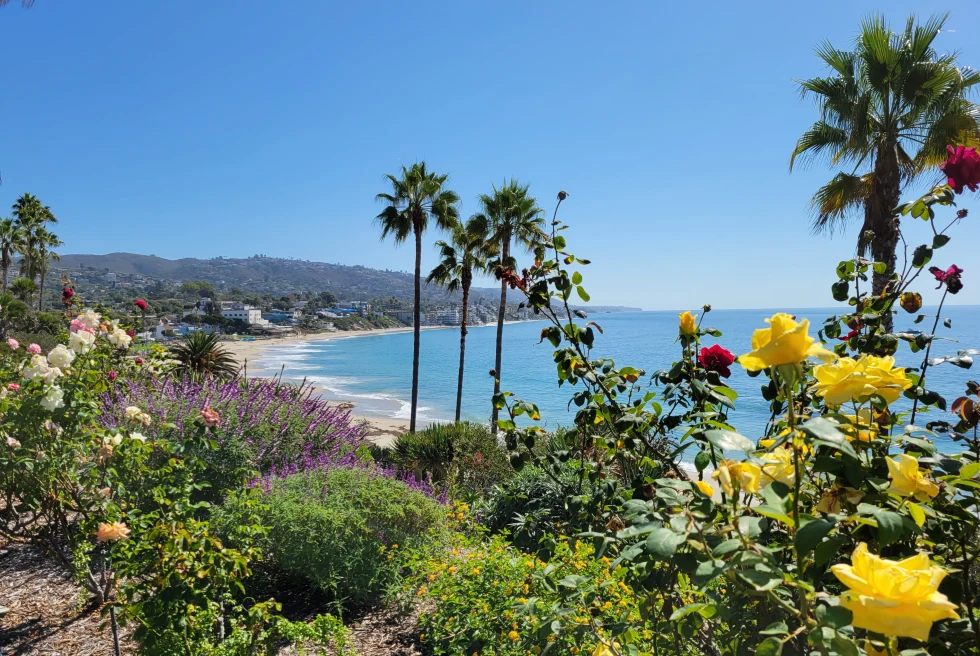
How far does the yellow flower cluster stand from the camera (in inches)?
34.8

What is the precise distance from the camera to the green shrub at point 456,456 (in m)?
8.62

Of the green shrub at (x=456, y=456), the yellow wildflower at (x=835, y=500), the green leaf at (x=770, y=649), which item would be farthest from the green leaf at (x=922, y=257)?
the green shrub at (x=456, y=456)

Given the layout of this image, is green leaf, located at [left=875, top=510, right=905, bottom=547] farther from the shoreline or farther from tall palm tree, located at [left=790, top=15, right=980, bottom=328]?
the shoreline

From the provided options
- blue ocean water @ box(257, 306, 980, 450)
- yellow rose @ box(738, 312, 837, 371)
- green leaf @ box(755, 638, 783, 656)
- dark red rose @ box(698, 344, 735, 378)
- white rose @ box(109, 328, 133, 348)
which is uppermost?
yellow rose @ box(738, 312, 837, 371)

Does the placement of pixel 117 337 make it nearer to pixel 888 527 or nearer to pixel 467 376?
pixel 888 527

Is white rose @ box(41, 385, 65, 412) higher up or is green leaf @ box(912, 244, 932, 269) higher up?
green leaf @ box(912, 244, 932, 269)

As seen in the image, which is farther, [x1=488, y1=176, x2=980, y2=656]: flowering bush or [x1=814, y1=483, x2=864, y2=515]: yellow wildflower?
[x1=814, y1=483, x2=864, y2=515]: yellow wildflower

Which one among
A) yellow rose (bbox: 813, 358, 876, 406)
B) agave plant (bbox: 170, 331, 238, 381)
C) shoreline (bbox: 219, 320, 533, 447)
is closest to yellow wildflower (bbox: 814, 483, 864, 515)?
yellow rose (bbox: 813, 358, 876, 406)

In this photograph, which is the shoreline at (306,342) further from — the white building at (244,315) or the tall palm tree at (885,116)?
the tall palm tree at (885,116)

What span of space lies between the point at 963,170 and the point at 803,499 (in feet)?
3.46

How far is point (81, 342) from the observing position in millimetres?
3279

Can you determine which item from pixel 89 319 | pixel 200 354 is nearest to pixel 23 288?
pixel 200 354

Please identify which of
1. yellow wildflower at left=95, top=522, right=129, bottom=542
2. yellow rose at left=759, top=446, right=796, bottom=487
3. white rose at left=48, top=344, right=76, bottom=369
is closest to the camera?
yellow rose at left=759, top=446, right=796, bottom=487

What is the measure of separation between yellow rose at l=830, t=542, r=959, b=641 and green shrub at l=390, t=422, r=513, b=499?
7761 mm
